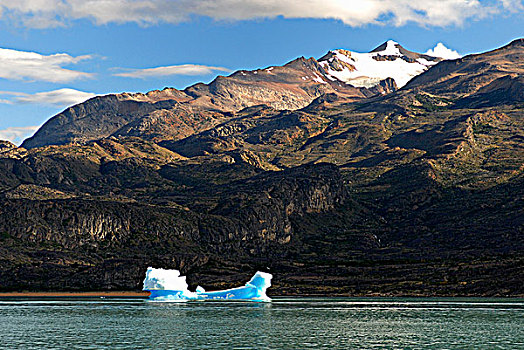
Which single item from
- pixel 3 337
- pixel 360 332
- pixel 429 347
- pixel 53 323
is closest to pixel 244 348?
pixel 429 347

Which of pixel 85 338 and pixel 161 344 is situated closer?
pixel 161 344

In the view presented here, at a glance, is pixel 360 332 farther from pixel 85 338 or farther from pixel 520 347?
pixel 85 338

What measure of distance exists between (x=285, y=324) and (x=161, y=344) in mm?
55529

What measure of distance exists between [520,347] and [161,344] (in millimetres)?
67765

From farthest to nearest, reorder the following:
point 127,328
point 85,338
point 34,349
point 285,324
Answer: point 285,324 < point 127,328 < point 85,338 < point 34,349

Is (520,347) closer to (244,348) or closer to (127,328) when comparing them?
(244,348)

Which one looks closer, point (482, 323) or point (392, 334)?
point (392, 334)

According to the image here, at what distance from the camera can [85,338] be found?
15250 cm

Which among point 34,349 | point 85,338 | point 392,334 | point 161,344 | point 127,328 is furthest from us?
point 127,328

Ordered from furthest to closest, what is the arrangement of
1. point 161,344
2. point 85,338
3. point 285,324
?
point 285,324
point 85,338
point 161,344

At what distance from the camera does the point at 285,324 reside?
626 ft

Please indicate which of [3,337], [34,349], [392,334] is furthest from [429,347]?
[3,337]

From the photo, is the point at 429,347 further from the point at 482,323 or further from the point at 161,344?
the point at 482,323

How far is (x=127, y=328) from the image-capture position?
177500mm
